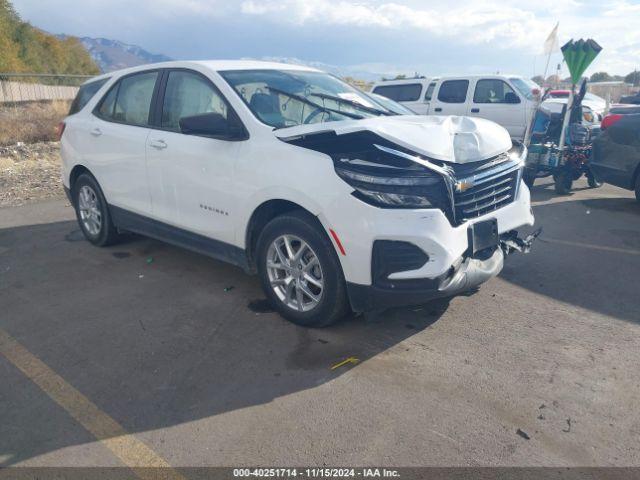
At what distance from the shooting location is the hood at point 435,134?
3.45m

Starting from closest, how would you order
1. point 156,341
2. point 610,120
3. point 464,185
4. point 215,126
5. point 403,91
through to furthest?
1. point 464,185
2. point 156,341
3. point 215,126
4. point 610,120
5. point 403,91

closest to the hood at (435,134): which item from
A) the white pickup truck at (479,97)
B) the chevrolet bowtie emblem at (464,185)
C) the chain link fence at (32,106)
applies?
the chevrolet bowtie emblem at (464,185)

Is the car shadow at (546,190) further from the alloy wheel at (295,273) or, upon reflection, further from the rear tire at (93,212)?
the rear tire at (93,212)

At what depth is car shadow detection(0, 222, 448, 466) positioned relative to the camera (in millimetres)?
3014

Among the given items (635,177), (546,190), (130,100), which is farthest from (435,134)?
(546,190)

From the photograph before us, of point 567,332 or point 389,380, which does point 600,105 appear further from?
point 389,380

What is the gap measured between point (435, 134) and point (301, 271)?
1.33m

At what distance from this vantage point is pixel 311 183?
351 centimetres

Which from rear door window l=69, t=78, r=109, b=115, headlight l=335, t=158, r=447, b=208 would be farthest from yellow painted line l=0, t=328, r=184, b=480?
rear door window l=69, t=78, r=109, b=115

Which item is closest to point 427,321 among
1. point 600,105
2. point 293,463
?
point 293,463

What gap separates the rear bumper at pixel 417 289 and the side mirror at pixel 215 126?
1485 millimetres

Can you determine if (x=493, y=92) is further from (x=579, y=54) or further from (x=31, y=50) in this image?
(x=31, y=50)

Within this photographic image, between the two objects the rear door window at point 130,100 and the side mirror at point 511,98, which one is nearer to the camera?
the rear door window at point 130,100

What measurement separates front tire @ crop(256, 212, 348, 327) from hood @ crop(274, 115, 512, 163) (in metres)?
0.62
